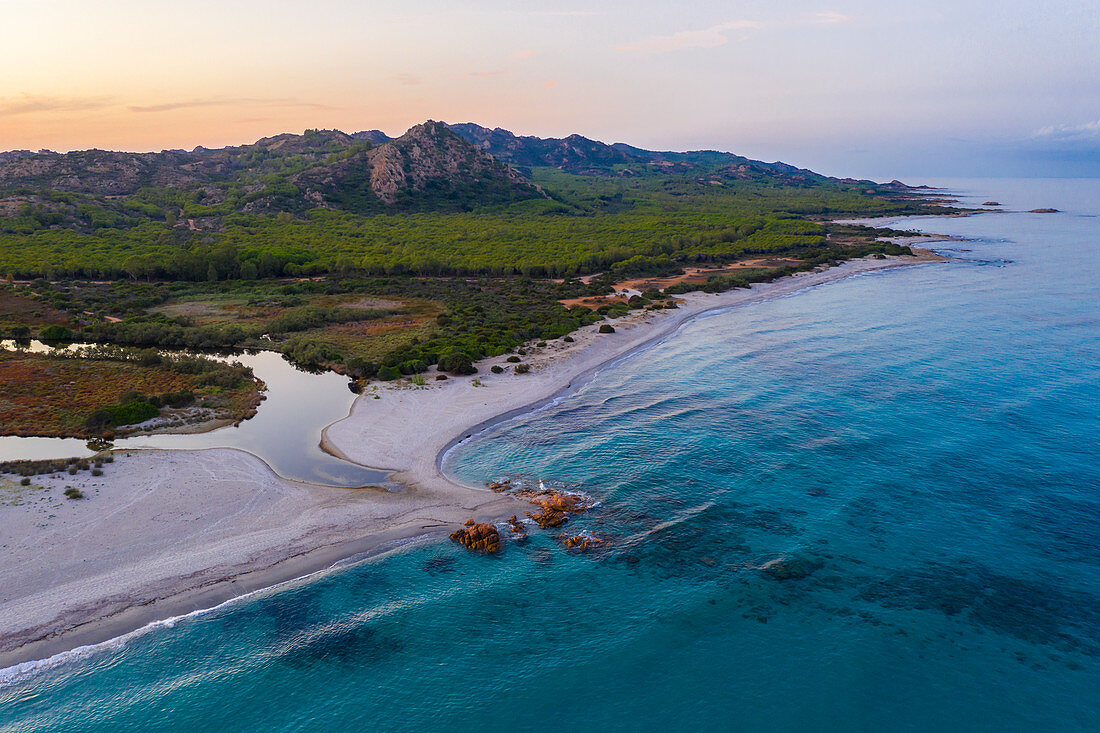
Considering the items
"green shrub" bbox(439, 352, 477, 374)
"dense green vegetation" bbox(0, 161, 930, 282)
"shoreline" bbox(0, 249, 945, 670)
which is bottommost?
"shoreline" bbox(0, 249, 945, 670)

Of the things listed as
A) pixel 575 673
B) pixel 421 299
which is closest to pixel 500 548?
pixel 575 673

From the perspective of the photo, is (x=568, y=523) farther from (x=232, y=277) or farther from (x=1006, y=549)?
(x=232, y=277)

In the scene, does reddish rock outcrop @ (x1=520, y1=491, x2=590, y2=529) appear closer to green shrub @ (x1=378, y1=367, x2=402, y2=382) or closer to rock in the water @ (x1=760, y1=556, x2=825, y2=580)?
rock in the water @ (x1=760, y1=556, x2=825, y2=580)

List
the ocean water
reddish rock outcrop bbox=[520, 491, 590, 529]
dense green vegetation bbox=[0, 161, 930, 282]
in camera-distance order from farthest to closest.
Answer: dense green vegetation bbox=[0, 161, 930, 282] → reddish rock outcrop bbox=[520, 491, 590, 529] → the ocean water

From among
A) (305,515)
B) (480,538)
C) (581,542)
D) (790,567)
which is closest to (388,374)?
(305,515)

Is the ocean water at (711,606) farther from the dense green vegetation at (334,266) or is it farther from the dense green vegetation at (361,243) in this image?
the dense green vegetation at (361,243)

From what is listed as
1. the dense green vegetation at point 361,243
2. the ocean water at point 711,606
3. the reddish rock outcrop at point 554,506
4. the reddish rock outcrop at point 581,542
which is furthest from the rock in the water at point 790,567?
the dense green vegetation at point 361,243

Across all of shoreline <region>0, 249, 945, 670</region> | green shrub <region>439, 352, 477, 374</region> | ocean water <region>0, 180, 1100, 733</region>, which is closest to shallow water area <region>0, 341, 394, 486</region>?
shoreline <region>0, 249, 945, 670</region>
